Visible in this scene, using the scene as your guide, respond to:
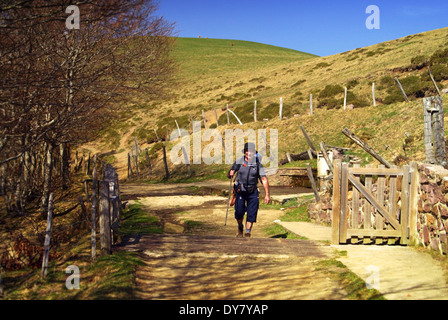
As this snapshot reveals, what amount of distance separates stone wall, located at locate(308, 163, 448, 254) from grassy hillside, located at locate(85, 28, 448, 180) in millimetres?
9364

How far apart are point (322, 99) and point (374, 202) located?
34.4 metres

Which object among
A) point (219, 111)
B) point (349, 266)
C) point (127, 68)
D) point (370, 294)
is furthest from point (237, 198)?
point (219, 111)

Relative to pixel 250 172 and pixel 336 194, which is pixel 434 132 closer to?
pixel 336 194

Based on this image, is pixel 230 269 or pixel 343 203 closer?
pixel 230 269

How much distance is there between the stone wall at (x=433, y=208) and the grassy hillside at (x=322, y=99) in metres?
9.36

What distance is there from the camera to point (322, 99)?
4144 cm

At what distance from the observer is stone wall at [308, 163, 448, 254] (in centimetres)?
694

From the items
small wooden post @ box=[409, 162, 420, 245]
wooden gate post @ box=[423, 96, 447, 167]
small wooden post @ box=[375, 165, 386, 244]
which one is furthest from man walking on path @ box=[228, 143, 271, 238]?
wooden gate post @ box=[423, 96, 447, 167]

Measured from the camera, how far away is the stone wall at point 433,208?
22.8 feet

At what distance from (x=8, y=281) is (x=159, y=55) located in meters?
10.8

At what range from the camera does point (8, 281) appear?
814 centimetres

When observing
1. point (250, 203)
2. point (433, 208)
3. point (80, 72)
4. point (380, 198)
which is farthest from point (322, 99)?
point (433, 208)
